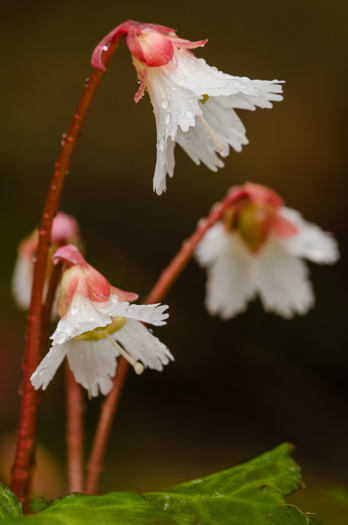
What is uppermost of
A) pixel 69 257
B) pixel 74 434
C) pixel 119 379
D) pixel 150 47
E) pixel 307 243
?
pixel 150 47

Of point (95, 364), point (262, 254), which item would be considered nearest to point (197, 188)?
point (262, 254)

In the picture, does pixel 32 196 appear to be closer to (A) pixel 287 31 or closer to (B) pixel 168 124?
(A) pixel 287 31

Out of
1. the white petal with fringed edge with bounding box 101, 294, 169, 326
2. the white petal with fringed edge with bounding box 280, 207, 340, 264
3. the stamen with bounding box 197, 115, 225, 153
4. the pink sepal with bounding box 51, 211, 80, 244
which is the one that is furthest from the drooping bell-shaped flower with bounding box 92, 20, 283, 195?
the white petal with fringed edge with bounding box 280, 207, 340, 264

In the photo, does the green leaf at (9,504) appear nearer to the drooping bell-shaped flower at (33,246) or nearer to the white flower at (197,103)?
the white flower at (197,103)

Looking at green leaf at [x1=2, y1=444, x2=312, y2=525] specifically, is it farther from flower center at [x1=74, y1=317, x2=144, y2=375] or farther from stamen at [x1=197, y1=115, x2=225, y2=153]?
stamen at [x1=197, y1=115, x2=225, y2=153]

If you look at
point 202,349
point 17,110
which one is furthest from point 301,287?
point 17,110

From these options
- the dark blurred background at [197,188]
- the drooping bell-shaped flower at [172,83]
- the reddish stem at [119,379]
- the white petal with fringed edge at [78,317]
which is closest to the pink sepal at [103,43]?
the drooping bell-shaped flower at [172,83]

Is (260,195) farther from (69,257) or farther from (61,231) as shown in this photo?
(69,257)
